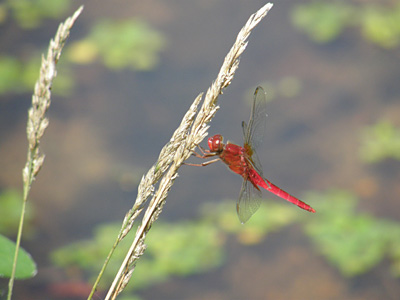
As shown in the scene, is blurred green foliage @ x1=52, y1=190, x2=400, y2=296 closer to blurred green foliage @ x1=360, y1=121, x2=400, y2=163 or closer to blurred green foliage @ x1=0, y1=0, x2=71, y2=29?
blurred green foliage @ x1=360, y1=121, x2=400, y2=163

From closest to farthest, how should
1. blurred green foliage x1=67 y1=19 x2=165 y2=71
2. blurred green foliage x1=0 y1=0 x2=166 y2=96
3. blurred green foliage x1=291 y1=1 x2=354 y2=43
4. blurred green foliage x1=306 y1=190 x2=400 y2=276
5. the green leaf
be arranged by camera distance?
the green leaf → blurred green foliage x1=306 y1=190 x2=400 y2=276 → blurred green foliage x1=0 y1=0 x2=166 y2=96 → blurred green foliage x1=67 y1=19 x2=165 y2=71 → blurred green foliage x1=291 y1=1 x2=354 y2=43

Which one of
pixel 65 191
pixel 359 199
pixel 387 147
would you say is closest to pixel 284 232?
pixel 359 199

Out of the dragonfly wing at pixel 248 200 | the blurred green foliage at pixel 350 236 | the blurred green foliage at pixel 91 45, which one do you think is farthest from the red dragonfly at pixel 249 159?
the blurred green foliage at pixel 91 45

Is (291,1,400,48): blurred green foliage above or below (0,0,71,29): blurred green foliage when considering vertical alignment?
below

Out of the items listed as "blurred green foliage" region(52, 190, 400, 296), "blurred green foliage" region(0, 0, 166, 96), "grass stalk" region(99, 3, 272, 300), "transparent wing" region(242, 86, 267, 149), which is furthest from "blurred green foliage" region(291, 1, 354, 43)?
"grass stalk" region(99, 3, 272, 300)

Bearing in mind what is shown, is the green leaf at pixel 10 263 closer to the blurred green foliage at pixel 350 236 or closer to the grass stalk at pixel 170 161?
the grass stalk at pixel 170 161

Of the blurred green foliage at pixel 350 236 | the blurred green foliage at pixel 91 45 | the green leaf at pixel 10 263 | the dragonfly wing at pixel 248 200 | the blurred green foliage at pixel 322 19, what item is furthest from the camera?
the blurred green foliage at pixel 322 19

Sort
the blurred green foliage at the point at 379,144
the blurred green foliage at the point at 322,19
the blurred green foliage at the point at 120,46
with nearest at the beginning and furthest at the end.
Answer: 1. the blurred green foliage at the point at 379,144
2. the blurred green foliage at the point at 120,46
3. the blurred green foliage at the point at 322,19
